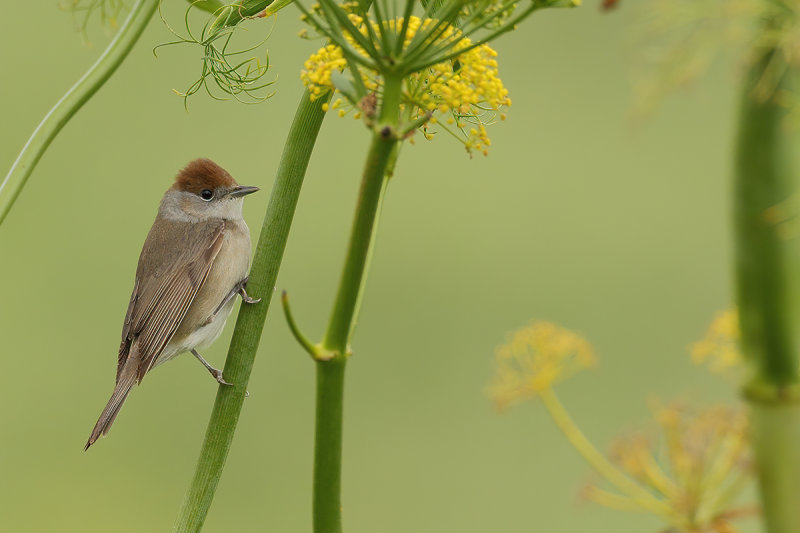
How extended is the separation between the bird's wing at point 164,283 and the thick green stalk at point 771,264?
26.0 inches

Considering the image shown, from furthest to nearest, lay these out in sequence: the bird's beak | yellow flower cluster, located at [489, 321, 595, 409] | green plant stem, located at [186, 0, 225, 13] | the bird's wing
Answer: the bird's beak
the bird's wing
yellow flower cluster, located at [489, 321, 595, 409]
green plant stem, located at [186, 0, 225, 13]

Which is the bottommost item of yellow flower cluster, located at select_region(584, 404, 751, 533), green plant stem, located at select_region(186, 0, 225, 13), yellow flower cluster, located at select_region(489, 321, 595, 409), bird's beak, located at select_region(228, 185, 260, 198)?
yellow flower cluster, located at select_region(584, 404, 751, 533)

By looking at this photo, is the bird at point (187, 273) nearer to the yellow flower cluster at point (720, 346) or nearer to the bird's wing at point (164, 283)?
the bird's wing at point (164, 283)

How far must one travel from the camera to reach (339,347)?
1.40ft

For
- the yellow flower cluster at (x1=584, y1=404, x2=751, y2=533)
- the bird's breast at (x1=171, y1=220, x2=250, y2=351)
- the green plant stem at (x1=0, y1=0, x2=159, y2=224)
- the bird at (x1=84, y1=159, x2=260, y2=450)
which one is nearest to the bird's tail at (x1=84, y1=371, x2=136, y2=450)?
the bird at (x1=84, y1=159, x2=260, y2=450)

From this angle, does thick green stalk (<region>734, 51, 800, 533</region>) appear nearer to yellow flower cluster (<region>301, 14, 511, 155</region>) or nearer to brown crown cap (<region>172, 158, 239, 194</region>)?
yellow flower cluster (<region>301, 14, 511, 155</region>)

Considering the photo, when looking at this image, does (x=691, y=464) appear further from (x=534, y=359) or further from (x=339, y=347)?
(x=339, y=347)

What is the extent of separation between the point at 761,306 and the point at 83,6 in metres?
0.48

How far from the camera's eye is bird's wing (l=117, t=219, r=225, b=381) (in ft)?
3.19

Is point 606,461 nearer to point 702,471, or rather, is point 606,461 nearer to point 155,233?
point 702,471

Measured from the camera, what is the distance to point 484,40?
1.26 feet

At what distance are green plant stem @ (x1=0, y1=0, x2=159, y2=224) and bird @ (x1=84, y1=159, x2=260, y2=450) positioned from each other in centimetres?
47

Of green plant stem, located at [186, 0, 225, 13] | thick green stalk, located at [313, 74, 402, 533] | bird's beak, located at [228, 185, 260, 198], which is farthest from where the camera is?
bird's beak, located at [228, 185, 260, 198]

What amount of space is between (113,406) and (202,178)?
47 cm
